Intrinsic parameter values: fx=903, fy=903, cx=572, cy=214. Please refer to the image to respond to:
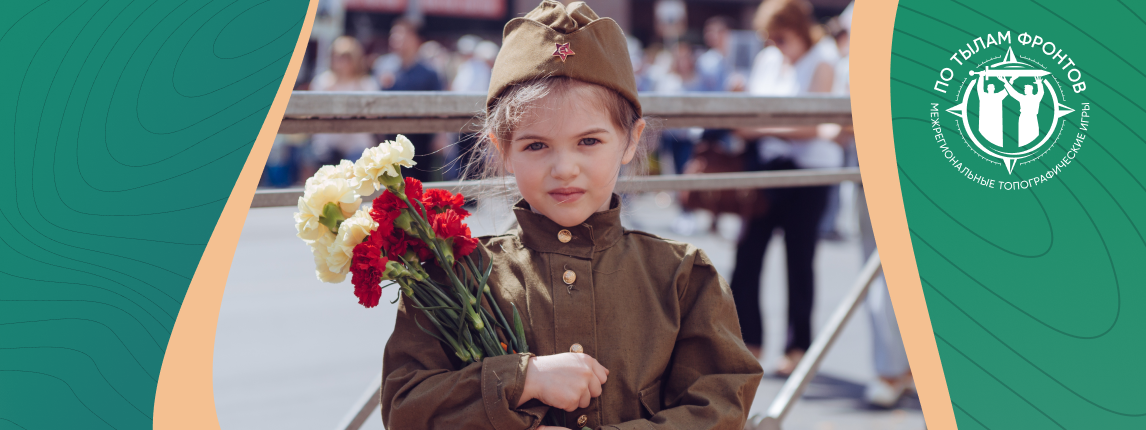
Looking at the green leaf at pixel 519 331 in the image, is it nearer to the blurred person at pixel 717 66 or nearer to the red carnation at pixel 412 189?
the red carnation at pixel 412 189

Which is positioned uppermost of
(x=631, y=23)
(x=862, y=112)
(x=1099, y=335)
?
(x=631, y=23)

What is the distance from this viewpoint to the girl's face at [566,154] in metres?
1.60

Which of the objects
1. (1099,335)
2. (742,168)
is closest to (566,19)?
(1099,335)

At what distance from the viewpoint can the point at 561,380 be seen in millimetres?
1475

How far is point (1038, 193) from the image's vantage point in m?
1.82

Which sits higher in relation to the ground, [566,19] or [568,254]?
[566,19]

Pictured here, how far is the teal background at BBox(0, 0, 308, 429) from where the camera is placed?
1.50 m

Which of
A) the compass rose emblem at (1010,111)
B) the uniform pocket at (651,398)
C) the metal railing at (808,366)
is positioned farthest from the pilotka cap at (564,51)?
the metal railing at (808,366)

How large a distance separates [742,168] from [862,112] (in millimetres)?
2299

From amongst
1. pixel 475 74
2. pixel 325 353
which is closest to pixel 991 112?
pixel 325 353

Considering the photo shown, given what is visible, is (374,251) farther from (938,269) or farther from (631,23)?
(631,23)

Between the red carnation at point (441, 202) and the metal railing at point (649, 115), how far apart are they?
1.01 ft

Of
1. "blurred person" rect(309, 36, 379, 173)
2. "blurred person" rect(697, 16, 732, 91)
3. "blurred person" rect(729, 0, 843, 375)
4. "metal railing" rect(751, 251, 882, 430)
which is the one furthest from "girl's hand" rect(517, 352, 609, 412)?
"blurred person" rect(697, 16, 732, 91)

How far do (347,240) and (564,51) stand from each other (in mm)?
500
